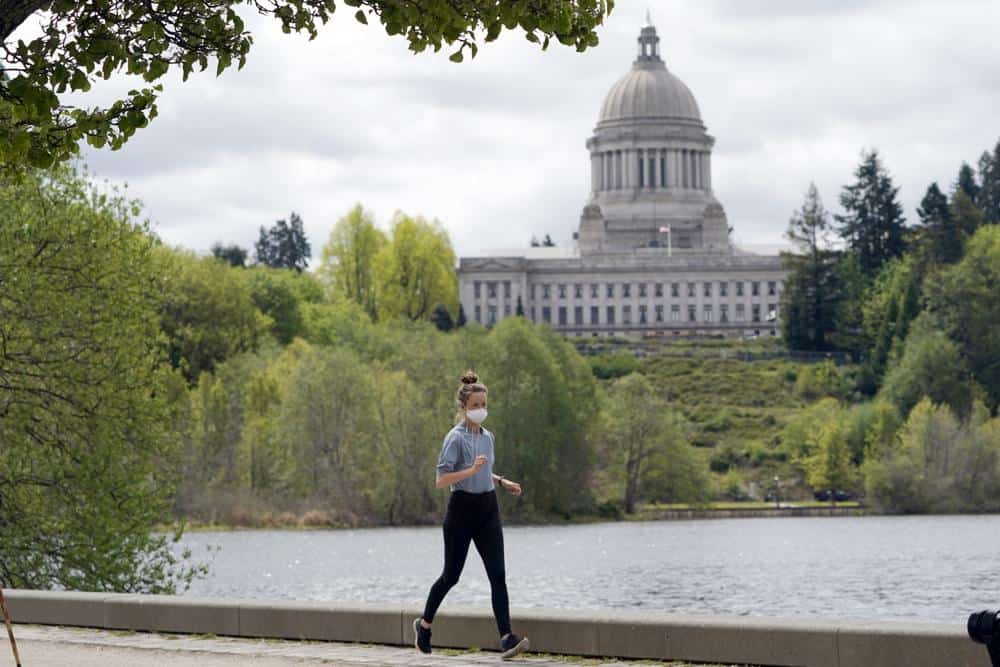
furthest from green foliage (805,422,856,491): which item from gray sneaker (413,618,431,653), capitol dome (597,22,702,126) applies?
capitol dome (597,22,702,126)

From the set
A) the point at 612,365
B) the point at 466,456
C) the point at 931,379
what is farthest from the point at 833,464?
the point at 466,456

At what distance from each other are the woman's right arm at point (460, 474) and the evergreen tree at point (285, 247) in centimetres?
17210

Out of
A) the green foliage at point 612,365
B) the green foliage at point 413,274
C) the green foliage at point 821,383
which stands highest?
the green foliage at point 413,274

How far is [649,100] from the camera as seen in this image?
194 meters

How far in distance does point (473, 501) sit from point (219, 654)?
253cm

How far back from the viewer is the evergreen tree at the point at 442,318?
399 feet

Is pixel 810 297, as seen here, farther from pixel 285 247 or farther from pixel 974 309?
pixel 285 247

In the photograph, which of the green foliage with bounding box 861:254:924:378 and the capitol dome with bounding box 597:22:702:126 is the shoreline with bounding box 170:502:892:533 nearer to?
the green foliage with bounding box 861:254:924:378

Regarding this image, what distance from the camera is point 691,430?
10781 centimetres

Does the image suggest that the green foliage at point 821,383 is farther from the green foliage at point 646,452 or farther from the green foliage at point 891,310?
the green foliage at point 646,452

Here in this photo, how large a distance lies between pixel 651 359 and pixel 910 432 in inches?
2244

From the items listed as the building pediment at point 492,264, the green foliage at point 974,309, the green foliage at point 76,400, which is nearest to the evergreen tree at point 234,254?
the building pediment at point 492,264

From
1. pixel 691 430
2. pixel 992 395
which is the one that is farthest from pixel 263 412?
pixel 992 395

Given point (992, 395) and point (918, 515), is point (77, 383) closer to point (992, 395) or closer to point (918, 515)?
point (918, 515)
